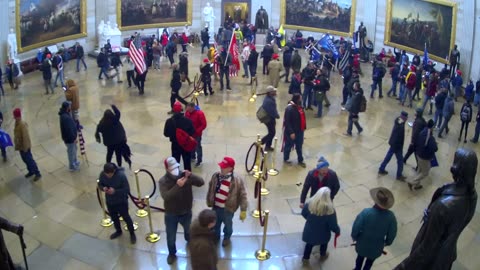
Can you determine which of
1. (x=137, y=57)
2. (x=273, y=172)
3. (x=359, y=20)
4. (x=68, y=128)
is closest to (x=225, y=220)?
(x=273, y=172)

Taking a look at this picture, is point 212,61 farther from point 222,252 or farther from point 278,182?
point 222,252

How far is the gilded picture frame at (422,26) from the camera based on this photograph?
878 inches

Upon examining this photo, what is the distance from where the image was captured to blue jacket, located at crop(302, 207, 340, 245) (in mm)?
A: 8297

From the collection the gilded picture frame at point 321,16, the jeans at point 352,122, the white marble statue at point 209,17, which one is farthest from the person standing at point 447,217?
the white marble statue at point 209,17

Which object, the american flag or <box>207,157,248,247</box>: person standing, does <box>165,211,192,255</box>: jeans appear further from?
the american flag

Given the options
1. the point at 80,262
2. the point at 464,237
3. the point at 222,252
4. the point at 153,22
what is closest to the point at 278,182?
the point at 222,252

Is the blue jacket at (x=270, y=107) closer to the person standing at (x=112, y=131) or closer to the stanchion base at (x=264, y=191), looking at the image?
the stanchion base at (x=264, y=191)

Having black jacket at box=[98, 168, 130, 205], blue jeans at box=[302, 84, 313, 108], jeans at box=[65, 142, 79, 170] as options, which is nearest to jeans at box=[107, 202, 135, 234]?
black jacket at box=[98, 168, 130, 205]

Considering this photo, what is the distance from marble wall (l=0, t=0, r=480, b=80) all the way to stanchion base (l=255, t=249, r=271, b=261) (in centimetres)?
1490

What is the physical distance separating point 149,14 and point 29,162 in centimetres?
1929

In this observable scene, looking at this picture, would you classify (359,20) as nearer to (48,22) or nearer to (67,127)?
(48,22)

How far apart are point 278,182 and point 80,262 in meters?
5.10

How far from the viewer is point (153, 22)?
30.2 meters

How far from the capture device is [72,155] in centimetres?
1261
